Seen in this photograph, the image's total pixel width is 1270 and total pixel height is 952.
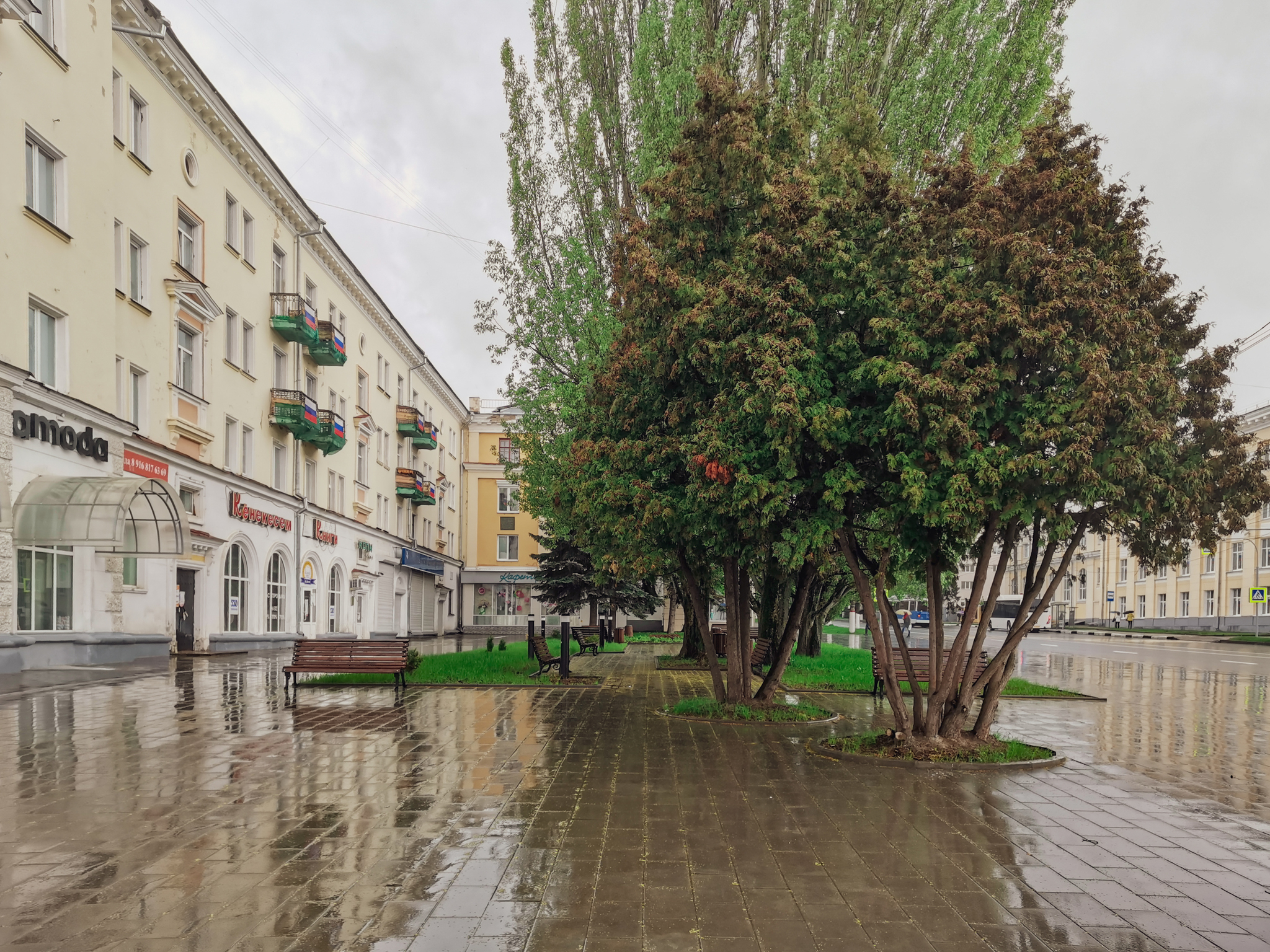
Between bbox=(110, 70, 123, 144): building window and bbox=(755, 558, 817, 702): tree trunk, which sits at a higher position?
bbox=(110, 70, 123, 144): building window

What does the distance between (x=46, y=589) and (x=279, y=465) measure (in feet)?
47.6

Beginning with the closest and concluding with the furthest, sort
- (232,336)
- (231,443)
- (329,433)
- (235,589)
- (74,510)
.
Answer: (74,510) < (235,589) < (231,443) < (232,336) < (329,433)

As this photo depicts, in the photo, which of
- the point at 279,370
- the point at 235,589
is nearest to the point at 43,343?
the point at 235,589

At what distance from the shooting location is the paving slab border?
31.8 ft

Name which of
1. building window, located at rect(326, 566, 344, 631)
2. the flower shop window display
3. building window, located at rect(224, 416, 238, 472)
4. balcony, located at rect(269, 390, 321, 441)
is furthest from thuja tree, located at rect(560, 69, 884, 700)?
the flower shop window display

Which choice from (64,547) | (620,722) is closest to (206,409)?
(64,547)

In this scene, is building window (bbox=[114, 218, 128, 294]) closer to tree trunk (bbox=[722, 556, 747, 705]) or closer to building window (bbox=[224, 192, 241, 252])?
building window (bbox=[224, 192, 241, 252])

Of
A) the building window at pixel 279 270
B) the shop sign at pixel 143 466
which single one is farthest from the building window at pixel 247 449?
the shop sign at pixel 143 466

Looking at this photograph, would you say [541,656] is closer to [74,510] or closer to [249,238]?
[74,510]

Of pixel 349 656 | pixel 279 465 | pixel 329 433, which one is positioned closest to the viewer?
pixel 349 656

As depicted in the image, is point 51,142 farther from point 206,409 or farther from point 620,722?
point 620,722

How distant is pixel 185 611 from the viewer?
2752 centimetres

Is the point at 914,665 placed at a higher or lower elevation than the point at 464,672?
higher

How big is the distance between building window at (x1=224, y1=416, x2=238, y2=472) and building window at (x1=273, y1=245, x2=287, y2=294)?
576cm
